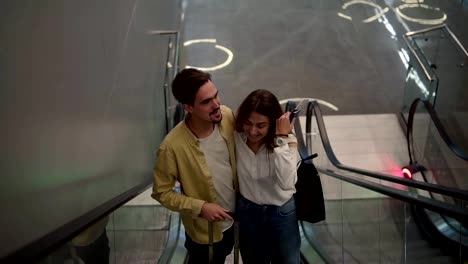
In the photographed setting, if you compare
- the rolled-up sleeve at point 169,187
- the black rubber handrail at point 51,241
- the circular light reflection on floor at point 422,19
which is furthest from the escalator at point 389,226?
the circular light reflection on floor at point 422,19

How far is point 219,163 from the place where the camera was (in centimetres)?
212

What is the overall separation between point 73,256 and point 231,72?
289 inches

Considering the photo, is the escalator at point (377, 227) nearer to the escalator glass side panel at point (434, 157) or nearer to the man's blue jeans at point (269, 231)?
the man's blue jeans at point (269, 231)

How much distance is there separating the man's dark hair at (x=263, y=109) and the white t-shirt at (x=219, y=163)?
0.41 feet

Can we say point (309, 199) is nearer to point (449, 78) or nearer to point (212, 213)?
point (212, 213)

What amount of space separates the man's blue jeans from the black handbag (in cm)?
5

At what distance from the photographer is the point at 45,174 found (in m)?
1.99

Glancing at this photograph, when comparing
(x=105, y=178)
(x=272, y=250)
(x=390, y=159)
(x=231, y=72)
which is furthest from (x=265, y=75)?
(x=272, y=250)

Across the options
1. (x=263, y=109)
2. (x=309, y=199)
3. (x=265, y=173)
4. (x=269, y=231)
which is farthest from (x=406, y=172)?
(x=263, y=109)

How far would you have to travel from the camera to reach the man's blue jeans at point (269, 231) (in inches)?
84.0

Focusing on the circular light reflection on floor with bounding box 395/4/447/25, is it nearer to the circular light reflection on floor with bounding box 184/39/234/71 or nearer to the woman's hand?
the circular light reflection on floor with bounding box 184/39/234/71

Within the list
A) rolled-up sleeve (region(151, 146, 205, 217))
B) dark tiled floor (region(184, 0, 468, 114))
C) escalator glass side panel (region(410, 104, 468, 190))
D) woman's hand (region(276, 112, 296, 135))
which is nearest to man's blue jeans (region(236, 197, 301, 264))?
rolled-up sleeve (region(151, 146, 205, 217))

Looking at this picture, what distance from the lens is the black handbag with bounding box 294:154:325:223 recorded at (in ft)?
7.30

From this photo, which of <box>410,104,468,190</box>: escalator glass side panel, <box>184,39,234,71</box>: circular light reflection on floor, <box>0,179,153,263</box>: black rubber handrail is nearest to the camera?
<box>0,179,153,263</box>: black rubber handrail
